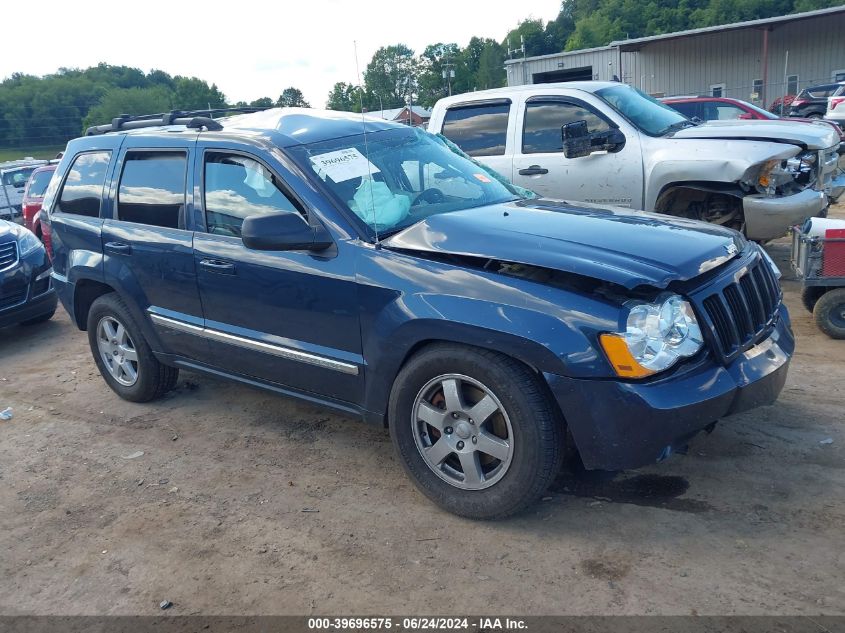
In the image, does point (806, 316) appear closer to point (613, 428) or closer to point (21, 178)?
point (613, 428)

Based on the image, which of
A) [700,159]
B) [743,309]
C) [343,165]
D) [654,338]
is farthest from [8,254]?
[743,309]

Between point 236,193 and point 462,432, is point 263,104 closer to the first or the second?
point 236,193

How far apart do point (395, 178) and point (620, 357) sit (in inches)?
72.7

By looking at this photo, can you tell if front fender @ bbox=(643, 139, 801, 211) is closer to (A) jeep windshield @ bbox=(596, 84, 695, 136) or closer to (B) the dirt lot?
(A) jeep windshield @ bbox=(596, 84, 695, 136)

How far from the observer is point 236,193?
4.34m

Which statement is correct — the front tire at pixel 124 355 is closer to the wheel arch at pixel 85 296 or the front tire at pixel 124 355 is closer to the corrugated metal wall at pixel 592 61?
the wheel arch at pixel 85 296

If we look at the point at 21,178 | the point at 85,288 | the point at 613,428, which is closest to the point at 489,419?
the point at 613,428

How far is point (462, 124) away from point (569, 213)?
177 inches

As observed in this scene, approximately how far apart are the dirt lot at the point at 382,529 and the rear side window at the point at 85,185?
5.47ft

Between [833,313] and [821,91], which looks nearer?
[833,313]

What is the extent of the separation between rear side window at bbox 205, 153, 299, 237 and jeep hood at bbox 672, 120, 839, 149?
4.66m

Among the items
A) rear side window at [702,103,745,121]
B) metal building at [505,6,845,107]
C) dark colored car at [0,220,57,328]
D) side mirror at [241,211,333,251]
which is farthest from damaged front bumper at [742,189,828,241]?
metal building at [505,6,845,107]

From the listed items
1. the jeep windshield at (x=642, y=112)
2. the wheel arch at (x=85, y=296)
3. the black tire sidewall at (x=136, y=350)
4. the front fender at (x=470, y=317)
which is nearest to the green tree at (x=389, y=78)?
the front fender at (x=470, y=317)

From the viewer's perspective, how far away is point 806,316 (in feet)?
20.8
